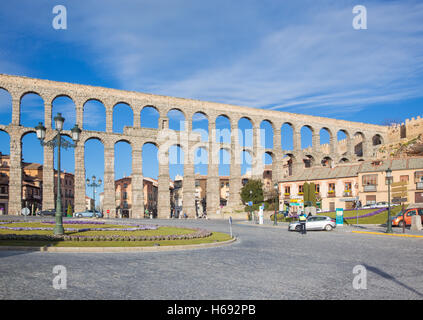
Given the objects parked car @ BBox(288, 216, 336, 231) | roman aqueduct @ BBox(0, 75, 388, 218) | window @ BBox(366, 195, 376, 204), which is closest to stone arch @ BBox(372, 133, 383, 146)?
roman aqueduct @ BBox(0, 75, 388, 218)

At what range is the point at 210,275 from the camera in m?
10.1

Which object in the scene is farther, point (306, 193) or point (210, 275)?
point (306, 193)

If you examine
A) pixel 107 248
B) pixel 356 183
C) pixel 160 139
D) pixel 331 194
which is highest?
pixel 160 139

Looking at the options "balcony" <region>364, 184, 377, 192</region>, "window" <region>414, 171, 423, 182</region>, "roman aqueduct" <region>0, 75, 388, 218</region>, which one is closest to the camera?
"window" <region>414, 171, 423, 182</region>

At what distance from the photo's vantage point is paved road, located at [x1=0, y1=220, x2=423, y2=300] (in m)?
7.95

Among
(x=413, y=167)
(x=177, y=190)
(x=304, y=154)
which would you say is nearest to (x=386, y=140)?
(x=304, y=154)

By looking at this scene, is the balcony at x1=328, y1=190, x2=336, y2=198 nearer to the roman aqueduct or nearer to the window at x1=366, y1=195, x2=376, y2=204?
the window at x1=366, y1=195, x2=376, y2=204

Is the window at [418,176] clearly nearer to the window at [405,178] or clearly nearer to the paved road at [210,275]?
the window at [405,178]

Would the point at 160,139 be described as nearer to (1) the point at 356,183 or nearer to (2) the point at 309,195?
(2) the point at 309,195

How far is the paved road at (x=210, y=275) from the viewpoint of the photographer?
313 inches

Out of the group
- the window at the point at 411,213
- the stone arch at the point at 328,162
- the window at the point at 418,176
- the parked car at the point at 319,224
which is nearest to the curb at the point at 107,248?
the parked car at the point at 319,224

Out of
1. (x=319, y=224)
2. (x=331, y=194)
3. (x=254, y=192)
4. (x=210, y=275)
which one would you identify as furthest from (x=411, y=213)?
(x=254, y=192)

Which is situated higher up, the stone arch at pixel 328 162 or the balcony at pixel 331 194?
the stone arch at pixel 328 162

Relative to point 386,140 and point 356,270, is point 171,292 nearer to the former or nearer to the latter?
point 356,270
